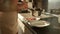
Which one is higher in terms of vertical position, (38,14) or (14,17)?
(14,17)

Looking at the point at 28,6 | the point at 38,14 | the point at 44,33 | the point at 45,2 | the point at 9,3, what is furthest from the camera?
the point at 28,6

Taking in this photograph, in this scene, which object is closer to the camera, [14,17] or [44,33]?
[14,17]

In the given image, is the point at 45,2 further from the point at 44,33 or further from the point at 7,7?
the point at 7,7

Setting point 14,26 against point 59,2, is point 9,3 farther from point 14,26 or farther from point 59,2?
point 59,2

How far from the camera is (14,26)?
50 cm

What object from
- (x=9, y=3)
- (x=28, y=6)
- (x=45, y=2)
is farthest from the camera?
(x=28, y=6)

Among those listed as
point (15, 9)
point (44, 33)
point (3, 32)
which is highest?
point (15, 9)

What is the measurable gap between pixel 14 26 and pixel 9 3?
4.2 inches

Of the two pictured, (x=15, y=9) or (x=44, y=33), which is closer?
(x=15, y=9)

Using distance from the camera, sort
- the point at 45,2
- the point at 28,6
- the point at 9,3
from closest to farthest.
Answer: the point at 9,3 < the point at 45,2 < the point at 28,6

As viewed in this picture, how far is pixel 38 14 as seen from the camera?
164 centimetres

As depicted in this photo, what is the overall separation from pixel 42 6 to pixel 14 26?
1550mm

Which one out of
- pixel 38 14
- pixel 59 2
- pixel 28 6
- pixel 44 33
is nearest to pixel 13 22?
pixel 44 33

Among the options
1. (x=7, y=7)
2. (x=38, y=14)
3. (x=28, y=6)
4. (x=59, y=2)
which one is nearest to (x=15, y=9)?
(x=7, y=7)
